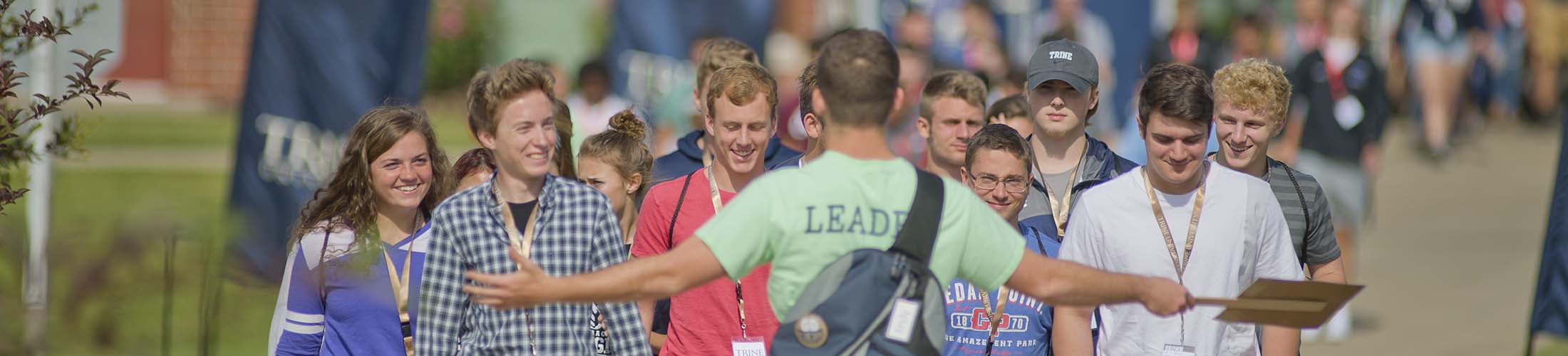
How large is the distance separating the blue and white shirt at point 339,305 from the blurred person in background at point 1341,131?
7169 millimetres

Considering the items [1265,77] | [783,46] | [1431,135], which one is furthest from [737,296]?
[1431,135]

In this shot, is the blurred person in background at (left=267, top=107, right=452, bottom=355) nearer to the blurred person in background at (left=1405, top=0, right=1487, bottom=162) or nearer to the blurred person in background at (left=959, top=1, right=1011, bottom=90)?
the blurred person in background at (left=959, top=1, right=1011, bottom=90)

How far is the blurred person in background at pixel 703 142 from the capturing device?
22.1ft

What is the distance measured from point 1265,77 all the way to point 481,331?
2.88 meters

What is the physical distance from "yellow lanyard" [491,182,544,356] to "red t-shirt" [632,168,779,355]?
105 cm

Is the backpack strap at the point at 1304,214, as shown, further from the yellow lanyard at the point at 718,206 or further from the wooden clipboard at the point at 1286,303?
the yellow lanyard at the point at 718,206

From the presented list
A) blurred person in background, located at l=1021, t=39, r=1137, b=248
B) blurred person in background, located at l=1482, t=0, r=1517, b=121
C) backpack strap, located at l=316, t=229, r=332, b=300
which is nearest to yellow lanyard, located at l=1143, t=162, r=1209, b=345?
blurred person in background, located at l=1021, t=39, r=1137, b=248

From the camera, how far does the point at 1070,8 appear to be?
52.5ft

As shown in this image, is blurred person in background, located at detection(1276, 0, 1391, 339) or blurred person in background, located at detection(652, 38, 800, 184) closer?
blurred person in background, located at detection(652, 38, 800, 184)

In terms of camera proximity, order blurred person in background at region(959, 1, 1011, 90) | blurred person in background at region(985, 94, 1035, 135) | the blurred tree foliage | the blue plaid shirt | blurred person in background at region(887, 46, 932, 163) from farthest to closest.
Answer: blurred person in background at region(959, 1, 1011, 90), blurred person in background at region(887, 46, 932, 163), blurred person in background at region(985, 94, 1035, 135), the blurred tree foliage, the blue plaid shirt

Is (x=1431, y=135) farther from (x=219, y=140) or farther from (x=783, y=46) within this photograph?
(x=219, y=140)

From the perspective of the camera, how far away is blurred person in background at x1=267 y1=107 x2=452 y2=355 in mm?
4879

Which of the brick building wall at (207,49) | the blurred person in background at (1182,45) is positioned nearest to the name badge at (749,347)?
the blurred person in background at (1182,45)

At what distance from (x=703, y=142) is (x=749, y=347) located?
1.85 meters
